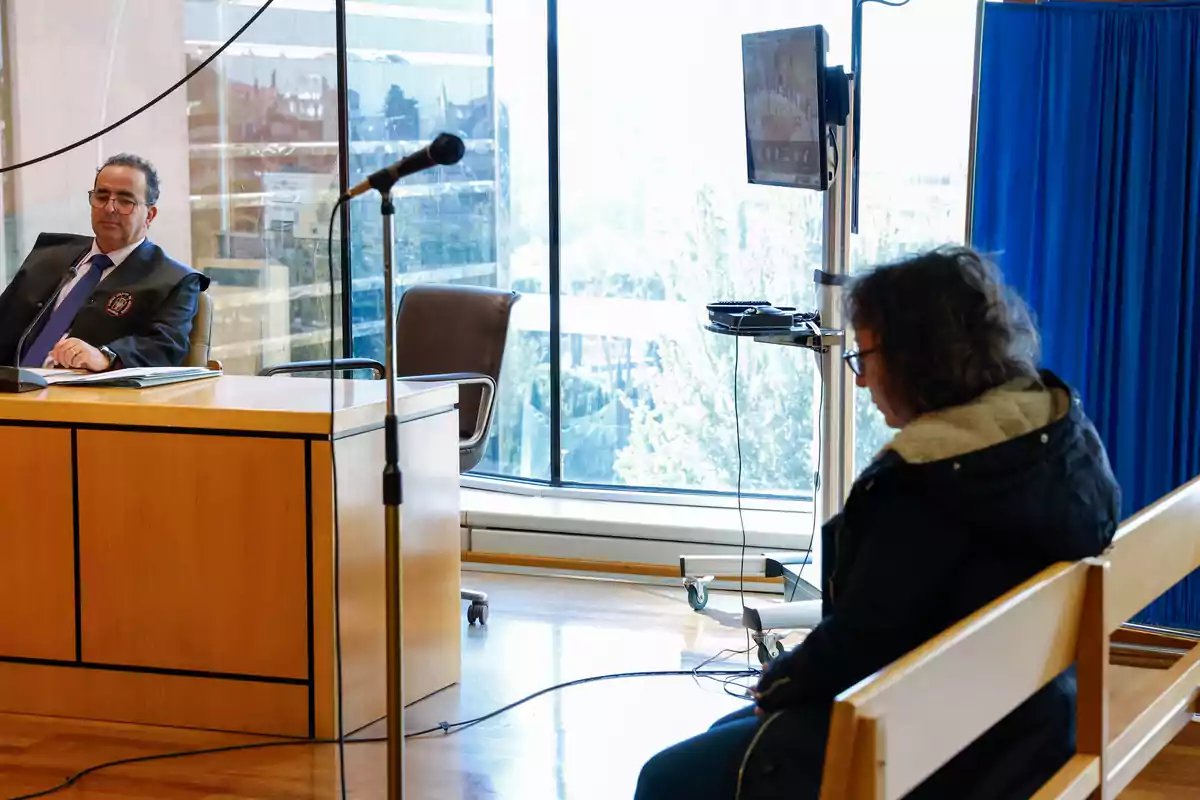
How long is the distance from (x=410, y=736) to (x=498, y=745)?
216 mm

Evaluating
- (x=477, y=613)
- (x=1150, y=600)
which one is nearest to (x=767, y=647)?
(x=477, y=613)

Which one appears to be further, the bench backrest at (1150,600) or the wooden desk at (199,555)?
the wooden desk at (199,555)

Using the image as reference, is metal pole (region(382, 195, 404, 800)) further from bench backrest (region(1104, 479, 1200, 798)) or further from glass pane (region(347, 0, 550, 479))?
glass pane (region(347, 0, 550, 479))

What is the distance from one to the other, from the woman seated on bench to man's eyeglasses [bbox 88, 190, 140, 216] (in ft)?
9.26

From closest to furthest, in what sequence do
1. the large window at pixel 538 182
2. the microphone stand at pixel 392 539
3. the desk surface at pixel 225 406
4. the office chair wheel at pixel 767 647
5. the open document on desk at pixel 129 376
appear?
the microphone stand at pixel 392 539 → the desk surface at pixel 225 406 → the open document on desk at pixel 129 376 → the office chair wheel at pixel 767 647 → the large window at pixel 538 182

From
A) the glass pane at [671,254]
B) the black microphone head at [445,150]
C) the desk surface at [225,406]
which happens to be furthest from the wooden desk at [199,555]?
the glass pane at [671,254]

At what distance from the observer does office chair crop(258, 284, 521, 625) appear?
406cm

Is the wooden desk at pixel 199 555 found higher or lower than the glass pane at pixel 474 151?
lower

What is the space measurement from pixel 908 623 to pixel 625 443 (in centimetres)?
355

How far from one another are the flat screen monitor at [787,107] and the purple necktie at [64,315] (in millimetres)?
1882

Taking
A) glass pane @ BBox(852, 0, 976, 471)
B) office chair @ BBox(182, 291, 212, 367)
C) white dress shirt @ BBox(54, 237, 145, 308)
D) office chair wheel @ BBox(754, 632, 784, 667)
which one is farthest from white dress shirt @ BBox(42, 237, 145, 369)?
glass pane @ BBox(852, 0, 976, 471)

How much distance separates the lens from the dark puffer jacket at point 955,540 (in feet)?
5.33

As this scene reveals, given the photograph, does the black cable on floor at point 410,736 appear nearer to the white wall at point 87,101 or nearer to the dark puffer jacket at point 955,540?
the dark puffer jacket at point 955,540

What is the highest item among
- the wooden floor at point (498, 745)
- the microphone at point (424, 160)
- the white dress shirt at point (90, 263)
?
the microphone at point (424, 160)
